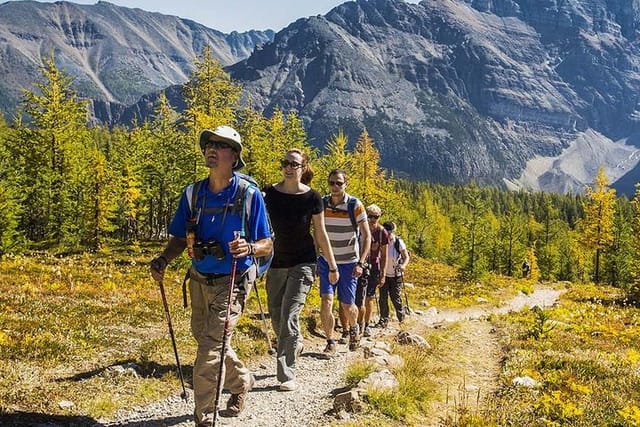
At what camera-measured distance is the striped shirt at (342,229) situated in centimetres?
906

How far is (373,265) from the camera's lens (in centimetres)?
1201

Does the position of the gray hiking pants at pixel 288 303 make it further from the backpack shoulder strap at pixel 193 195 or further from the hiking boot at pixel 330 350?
the backpack shoulder strap at pixel 193 195

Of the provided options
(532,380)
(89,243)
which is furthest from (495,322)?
(89,243)

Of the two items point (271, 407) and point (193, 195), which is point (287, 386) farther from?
point (193, 195)

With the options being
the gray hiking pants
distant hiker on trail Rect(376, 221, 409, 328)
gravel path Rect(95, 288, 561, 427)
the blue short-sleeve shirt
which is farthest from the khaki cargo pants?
distant hiker on trail Rect(376, 221, 409, 328)

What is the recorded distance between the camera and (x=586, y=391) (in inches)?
287

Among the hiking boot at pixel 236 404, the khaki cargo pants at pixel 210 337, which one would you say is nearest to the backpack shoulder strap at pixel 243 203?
the khaki cargo pants at pixel 210 337

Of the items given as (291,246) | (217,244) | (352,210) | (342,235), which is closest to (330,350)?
(342,235)

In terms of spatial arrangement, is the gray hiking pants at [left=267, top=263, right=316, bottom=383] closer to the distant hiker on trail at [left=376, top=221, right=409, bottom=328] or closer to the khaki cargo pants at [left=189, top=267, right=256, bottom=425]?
the khaki cargo pants at [left=189, top=267, right=256, bottom=425]

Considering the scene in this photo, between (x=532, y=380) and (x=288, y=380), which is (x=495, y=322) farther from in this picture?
(x=288, y=380)

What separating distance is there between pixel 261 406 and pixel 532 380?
4423mm

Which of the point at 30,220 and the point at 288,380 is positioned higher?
the point at 288,380

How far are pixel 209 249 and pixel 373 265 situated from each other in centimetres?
718

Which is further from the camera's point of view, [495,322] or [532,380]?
[495,322]
